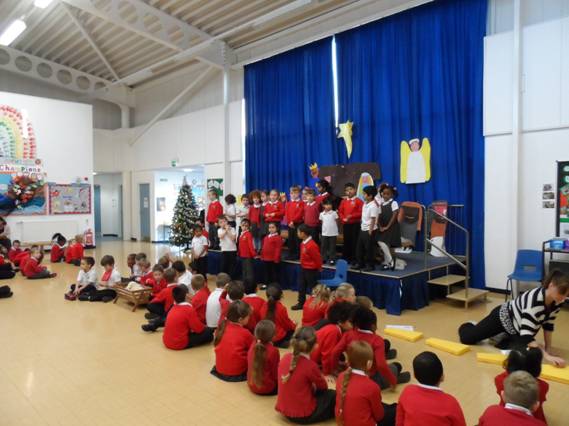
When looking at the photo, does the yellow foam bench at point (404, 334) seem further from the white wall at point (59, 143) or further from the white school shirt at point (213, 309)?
the white wall at point (59, 143)

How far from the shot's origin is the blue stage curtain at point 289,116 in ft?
30.9

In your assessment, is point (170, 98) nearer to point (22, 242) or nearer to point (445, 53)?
point (22, 242)

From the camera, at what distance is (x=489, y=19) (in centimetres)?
705

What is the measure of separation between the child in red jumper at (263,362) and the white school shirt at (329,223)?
11.8 feet

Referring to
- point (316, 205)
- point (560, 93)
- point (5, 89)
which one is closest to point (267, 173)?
point (316, 205)

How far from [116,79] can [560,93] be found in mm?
13180

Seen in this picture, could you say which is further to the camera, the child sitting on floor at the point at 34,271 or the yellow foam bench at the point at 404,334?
the child sitting on floor at the point at 34,271

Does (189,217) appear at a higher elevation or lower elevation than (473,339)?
higher

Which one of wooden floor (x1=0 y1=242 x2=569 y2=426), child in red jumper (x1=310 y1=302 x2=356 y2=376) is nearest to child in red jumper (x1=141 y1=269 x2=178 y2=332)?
wooden floor (x1=0 y1=242 x2=569 y2=426)

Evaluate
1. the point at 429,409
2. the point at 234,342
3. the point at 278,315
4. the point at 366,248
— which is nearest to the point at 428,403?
the point at 429,409

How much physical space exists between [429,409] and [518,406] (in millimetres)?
438

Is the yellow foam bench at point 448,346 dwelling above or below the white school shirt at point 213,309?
below

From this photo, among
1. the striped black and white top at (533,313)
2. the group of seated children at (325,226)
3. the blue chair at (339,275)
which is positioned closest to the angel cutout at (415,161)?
the group of seated children at (325,226)

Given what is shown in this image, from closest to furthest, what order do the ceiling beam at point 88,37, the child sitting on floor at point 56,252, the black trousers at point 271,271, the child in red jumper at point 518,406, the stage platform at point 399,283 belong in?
1. the child in red jumper at point 518,406
2. the stage platform at point 399,283
3. the black trousers at point 271,271
4. the child sitting on floor at point 56,252
5. the ceiling beam at point 88,37
